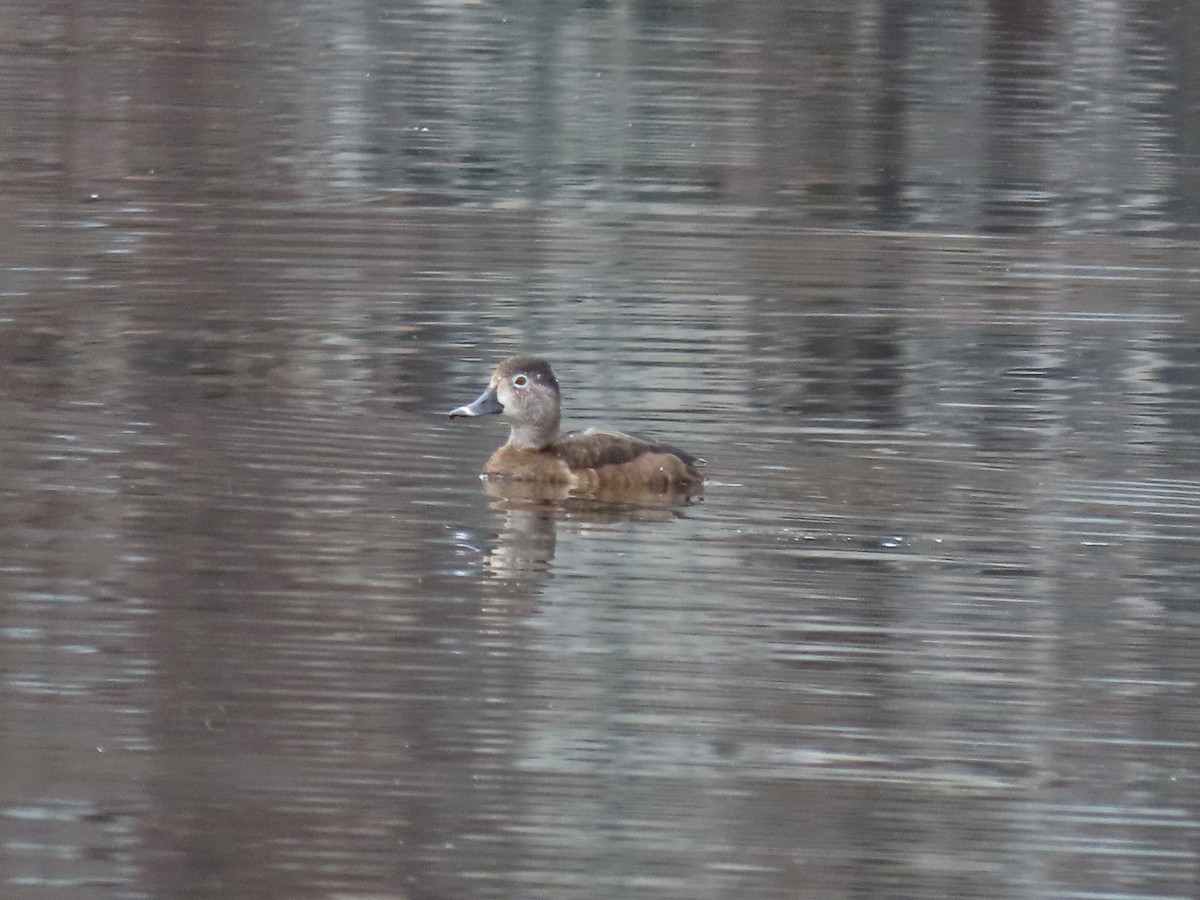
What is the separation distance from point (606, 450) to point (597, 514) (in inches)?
9.2

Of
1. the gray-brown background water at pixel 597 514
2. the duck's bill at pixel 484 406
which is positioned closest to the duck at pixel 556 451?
the duck's bill at pixel 484 406

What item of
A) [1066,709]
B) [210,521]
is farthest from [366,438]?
[1066,709]

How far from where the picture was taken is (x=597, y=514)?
932cm

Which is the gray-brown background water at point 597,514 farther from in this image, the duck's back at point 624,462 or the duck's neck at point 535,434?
the duck's neck at point 535,434

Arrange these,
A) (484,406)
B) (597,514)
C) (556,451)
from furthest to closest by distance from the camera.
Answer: (484,406)
(556,451)
(597,514)

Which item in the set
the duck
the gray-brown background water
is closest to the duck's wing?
the duck

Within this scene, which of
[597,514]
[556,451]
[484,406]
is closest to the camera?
[597,514]

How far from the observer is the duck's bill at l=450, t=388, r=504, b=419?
968 cm

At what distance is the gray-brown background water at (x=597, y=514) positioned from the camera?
6.24 m

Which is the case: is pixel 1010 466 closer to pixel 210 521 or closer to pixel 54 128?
pixel 210 521

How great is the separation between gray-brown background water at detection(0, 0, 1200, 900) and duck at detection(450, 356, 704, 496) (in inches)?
5.6

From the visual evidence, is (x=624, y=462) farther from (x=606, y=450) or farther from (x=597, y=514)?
(x=597, y=514)

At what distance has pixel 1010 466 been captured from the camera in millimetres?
9875

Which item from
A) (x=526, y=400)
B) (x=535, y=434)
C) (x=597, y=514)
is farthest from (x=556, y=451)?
(x=597, y=514)
